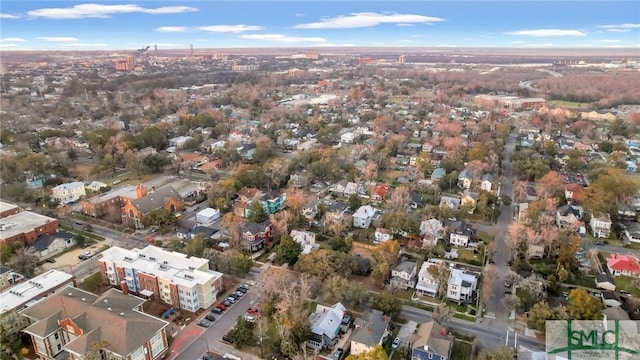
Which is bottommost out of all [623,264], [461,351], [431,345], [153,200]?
[461,351]

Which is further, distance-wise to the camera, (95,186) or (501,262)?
(95,186)

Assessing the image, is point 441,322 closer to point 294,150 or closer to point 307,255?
point 307,255

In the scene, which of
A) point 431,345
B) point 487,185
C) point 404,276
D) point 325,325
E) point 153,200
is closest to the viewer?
point 431,345

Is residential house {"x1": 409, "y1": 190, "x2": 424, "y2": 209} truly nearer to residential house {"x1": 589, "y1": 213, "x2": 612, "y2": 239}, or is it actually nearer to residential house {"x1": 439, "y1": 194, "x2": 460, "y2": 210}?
residential house {"x1": 439, "y1": 194, "x2": 460, "y2": 210}

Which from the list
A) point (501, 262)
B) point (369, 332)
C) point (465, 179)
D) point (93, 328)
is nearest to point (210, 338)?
point (93, 328)

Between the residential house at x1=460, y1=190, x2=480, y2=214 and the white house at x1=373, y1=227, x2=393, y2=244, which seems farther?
the residential house at x1=460, y1=190, x2=480, y2=214

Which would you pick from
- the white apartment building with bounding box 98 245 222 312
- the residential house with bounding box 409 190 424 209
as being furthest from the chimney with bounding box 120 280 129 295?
the residential house with bounding box 409 190 424 209

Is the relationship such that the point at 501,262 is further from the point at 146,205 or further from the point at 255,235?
the point at 146,205
